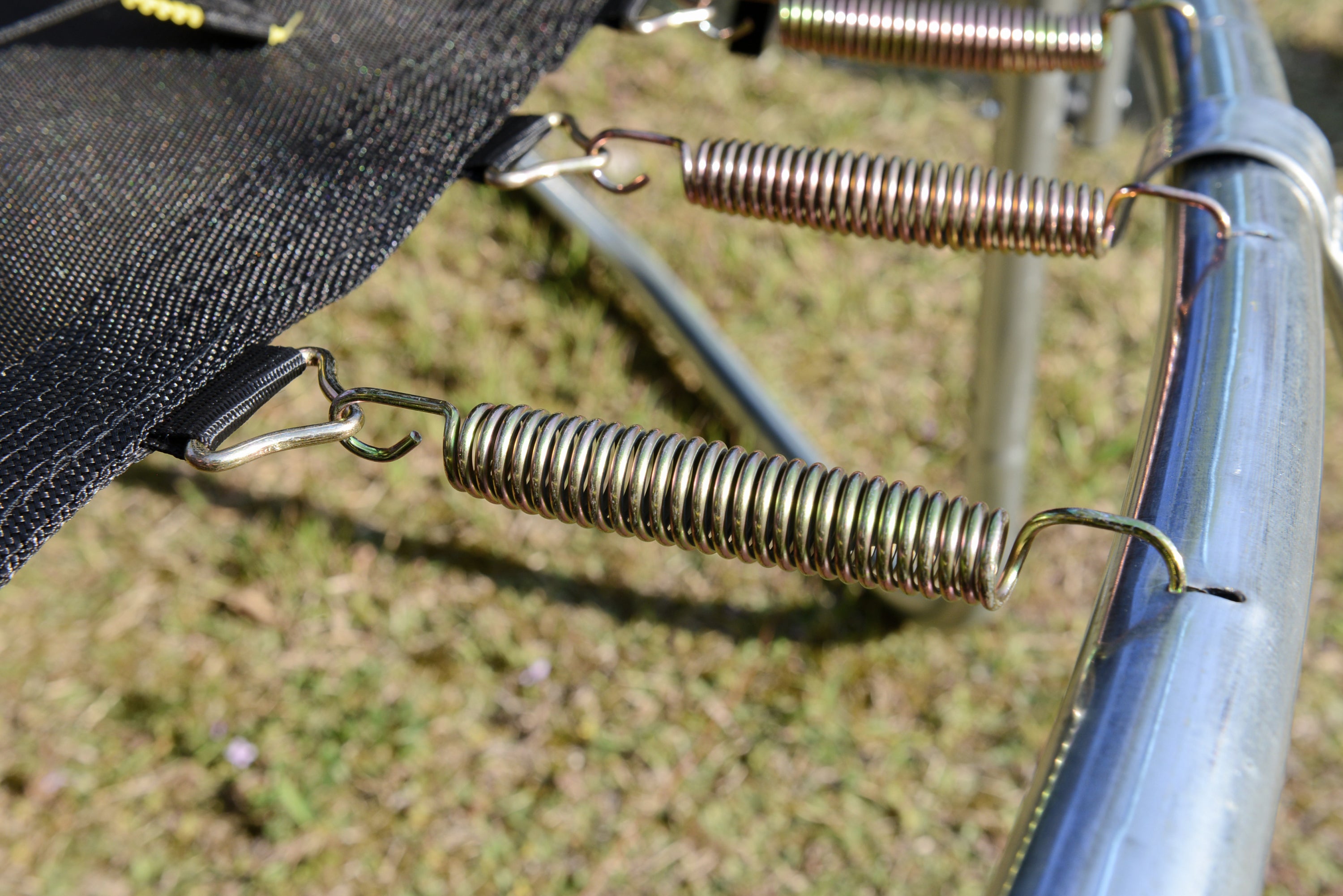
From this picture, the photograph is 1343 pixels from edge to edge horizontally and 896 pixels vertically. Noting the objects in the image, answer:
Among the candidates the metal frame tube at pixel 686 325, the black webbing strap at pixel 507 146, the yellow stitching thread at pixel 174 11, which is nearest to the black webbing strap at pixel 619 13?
the black webbing strap at pixel 507 146

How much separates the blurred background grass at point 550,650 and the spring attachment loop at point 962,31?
94 centimetres

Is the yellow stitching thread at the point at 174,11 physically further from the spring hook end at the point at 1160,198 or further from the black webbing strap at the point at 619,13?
the spring hook end at the point at 1160,198

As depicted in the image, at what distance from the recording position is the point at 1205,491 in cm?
38

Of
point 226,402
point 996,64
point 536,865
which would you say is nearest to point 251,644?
point 536,865

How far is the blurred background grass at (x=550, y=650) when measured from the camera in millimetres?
1329

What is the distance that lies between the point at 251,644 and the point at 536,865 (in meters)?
0.48

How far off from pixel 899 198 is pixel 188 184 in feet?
1.32

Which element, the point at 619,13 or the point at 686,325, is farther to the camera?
the point at 686,325

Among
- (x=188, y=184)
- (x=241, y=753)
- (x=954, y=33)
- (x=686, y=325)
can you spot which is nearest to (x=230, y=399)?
(x=188, y=184)

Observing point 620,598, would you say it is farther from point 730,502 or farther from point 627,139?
point 730,502

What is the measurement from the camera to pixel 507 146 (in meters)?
0.67

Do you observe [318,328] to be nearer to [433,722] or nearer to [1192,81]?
[433,722]

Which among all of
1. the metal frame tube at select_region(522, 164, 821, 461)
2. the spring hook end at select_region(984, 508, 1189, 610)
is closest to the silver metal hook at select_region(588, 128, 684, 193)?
the spring hook end at select_region(984, 508, 1189, 610)

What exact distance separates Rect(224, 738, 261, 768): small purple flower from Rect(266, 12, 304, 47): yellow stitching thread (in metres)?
0.93
